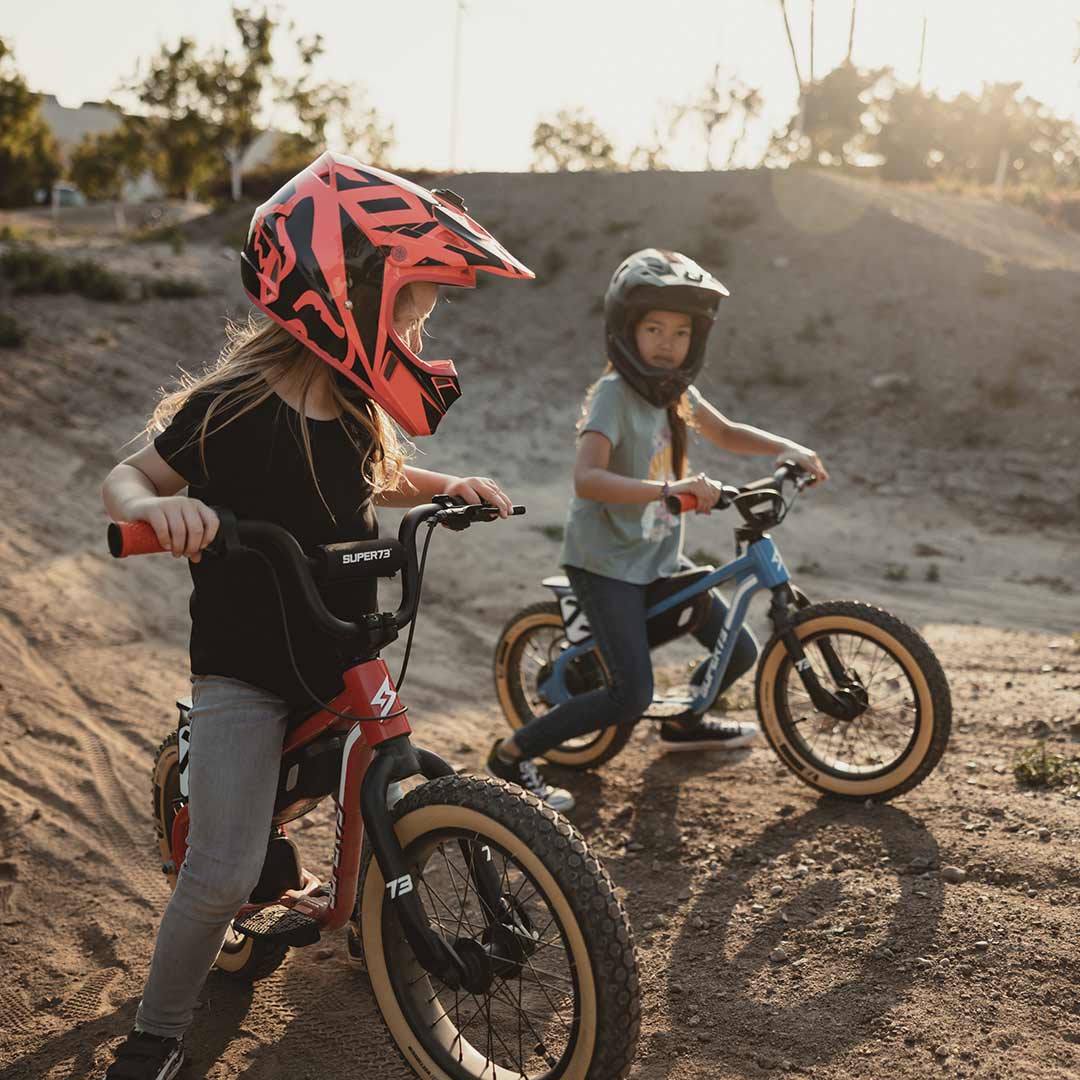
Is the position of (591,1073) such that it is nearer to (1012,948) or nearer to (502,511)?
(502,511)

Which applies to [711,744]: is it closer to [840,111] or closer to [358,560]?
[358,560]

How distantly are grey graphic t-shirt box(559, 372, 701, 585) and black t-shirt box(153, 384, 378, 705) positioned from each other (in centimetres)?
184

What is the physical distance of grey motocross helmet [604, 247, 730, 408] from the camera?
171 inches

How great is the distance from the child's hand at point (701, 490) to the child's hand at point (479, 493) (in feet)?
4.36

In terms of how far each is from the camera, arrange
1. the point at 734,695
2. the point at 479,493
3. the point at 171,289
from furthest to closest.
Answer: the point at 171,289
the point at 734,695
the point at 479,493

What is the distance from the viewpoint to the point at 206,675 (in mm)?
2725

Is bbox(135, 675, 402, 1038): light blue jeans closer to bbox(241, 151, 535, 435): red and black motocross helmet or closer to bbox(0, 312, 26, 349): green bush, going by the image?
bbox(241, 151, 535, 435): red and black motocross helmet

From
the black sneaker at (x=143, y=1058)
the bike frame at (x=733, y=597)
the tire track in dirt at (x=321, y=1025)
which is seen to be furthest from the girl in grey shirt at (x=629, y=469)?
the black sneaker at (x=143, y=1058)

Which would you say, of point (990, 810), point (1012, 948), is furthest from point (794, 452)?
point (1012, 948)

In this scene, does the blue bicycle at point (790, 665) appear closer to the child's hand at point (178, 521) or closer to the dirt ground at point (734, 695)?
the dirt ground at point (734, 695)

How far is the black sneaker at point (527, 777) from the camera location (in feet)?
15.5

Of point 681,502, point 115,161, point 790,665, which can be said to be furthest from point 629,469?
point 115,161

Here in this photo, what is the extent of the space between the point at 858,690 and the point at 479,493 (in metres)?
2.29

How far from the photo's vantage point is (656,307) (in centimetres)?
436
